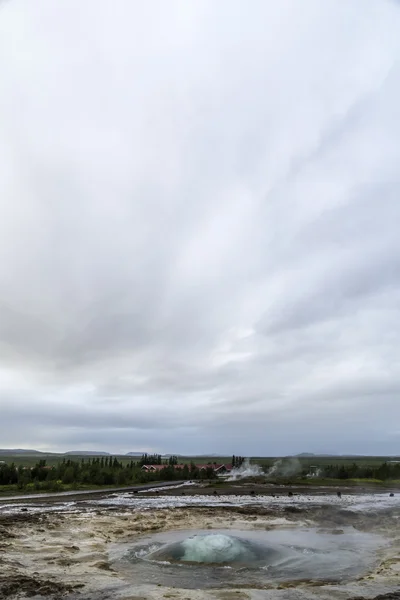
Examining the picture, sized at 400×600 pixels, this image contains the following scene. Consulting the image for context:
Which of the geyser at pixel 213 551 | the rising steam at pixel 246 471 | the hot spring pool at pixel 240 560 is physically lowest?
the rising steam at pixel 246 471

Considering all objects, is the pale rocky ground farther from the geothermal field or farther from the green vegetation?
the green vegetation

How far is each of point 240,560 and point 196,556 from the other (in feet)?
5.65

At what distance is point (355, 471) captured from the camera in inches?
3642

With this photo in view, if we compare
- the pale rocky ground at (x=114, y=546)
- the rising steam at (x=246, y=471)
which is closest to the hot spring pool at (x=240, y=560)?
the pale rocky ground at (x=114, y=546)

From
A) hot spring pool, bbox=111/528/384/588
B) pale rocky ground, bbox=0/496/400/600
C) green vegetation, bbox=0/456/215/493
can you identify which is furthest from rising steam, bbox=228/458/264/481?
hot spring pool, bbox=111/528/384/588

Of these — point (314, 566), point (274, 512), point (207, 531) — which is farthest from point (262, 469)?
point (314, 566)

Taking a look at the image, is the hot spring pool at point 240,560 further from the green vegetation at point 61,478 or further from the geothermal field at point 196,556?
the green vegetation at point 61,478

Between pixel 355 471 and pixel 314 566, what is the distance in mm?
83696

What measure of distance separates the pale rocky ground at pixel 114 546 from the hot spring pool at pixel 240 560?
0.81 meters

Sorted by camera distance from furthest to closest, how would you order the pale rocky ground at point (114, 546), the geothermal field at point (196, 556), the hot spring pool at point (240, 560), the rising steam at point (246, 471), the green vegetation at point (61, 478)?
the rising steam at point (246, 471) < the green vegetation at point (61, 478) < the hot spring pool at point (240, 560) < the geothermal field at point (196, 556) < the pale rocky ground at point (114, 546)

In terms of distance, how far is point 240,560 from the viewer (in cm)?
1758

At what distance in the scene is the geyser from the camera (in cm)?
1773

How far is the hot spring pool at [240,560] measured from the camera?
15.3 m

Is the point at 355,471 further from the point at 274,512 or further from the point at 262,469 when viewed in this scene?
the point at 274,512
